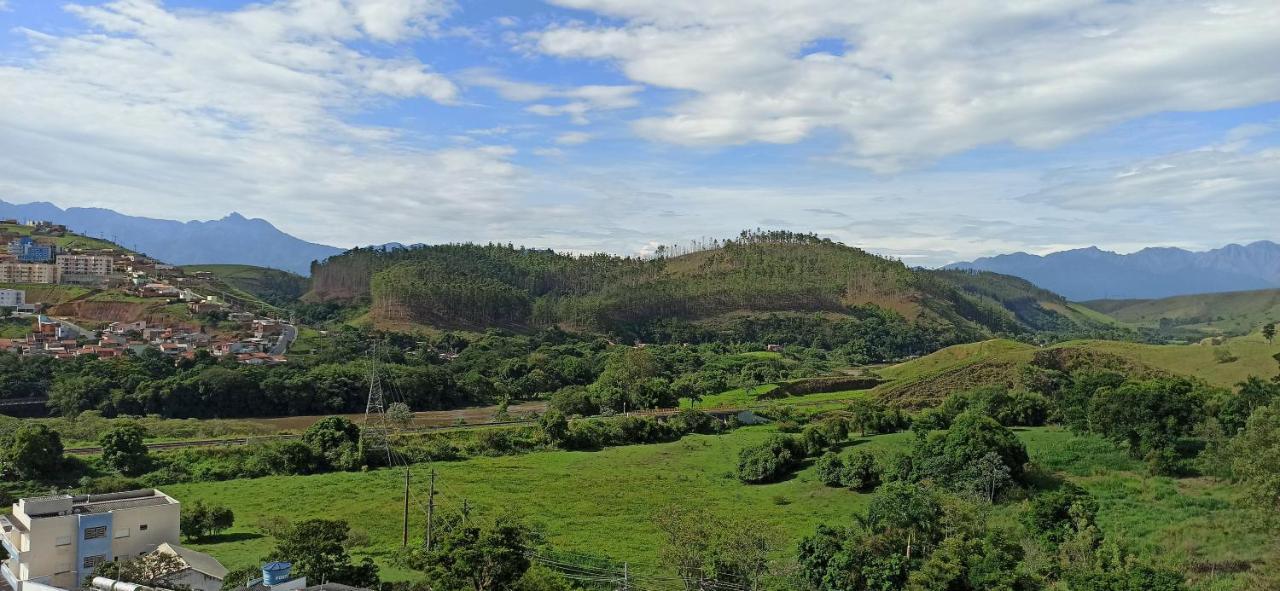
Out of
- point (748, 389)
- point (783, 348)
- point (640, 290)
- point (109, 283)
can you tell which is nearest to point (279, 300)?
point (109, 283)

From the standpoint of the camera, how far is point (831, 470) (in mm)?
38750

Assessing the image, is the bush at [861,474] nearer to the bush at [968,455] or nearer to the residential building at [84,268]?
the bush at [968,455]

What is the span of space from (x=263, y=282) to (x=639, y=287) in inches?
3167

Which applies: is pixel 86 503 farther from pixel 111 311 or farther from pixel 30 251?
pixel 30 251

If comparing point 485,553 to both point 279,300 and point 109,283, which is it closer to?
point 109,283

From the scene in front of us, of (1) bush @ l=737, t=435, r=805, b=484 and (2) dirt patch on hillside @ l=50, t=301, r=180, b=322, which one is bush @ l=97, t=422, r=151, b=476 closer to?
(1) bush @ l=737, t=435, r=805, b=484

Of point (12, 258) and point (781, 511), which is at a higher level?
point (12, 258)

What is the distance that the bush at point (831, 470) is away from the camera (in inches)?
1511

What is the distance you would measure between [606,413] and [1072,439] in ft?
99.5

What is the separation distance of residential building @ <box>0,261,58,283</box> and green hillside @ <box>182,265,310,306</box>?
38.7 metres

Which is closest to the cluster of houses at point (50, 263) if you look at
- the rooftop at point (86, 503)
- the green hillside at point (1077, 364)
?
the rooftop at point (86, 503)

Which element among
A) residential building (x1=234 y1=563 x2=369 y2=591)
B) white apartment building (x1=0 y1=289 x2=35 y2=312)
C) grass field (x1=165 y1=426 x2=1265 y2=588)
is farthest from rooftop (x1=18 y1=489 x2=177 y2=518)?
white apartment building (x1=0 y1=289 x2=35 y2=312)

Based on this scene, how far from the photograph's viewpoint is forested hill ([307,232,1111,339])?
386 feet

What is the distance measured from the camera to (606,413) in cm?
6084
